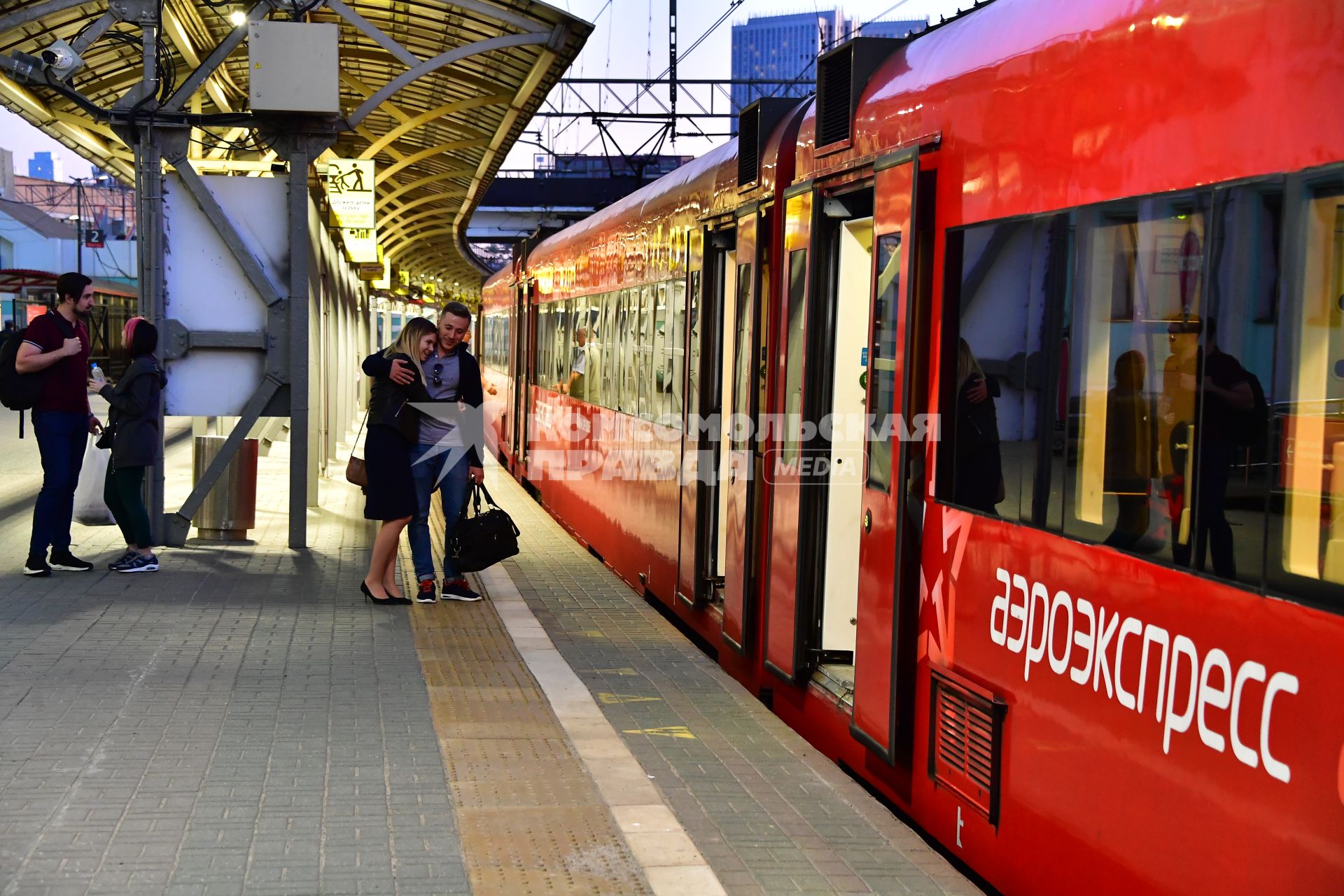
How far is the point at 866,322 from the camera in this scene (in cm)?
606

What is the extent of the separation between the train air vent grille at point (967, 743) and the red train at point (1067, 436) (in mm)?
13

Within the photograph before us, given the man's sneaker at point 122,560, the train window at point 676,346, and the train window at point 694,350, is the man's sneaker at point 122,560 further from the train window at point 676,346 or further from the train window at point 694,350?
the train window at point 694,350

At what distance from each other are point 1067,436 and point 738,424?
3.50 metres

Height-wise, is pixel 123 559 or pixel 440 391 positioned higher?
pixel 440 391

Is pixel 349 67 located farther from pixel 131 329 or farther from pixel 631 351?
pixel 631 351

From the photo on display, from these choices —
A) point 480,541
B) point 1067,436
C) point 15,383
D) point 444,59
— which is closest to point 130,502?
point 15,383

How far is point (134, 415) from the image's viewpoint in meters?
9.80

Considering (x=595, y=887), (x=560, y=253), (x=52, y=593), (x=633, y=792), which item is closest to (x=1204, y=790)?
(x=595, y=887)

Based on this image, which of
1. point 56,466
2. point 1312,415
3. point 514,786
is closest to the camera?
point 1312,415

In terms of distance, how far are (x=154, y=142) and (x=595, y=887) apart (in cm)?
840

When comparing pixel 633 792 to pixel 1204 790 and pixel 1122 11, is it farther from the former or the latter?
pixel 1122 11

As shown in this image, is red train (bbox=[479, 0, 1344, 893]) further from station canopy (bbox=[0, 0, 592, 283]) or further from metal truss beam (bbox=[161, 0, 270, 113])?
metal truss beam (bbox=[161, 0, 270, 113])

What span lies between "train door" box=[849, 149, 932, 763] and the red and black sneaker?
14.1 feet

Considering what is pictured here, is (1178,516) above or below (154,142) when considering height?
below
